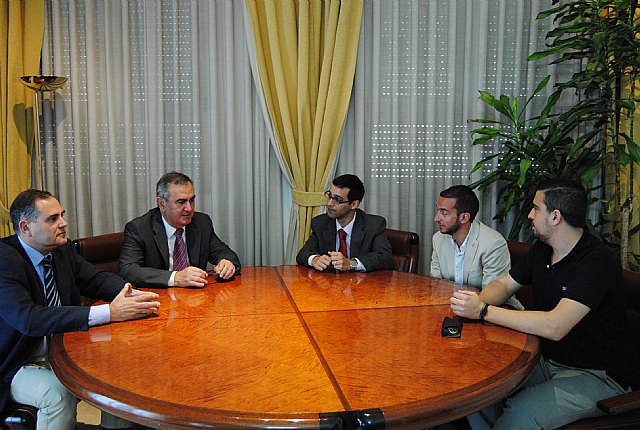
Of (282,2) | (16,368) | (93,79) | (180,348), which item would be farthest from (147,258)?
(282,2)

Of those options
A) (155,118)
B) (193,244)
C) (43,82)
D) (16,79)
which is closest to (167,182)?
(193,244)

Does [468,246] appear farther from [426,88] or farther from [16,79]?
[16,79]

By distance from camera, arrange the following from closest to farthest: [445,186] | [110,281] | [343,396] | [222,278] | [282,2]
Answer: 1. [343,396]
2. [110,281]
3. [222,278]
4. [282,2]
5. [445,186]

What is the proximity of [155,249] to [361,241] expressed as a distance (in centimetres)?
119

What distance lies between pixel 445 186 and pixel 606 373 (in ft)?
7.47

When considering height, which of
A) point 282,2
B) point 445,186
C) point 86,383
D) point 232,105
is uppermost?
point 282,2

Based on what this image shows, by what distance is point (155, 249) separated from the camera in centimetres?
308

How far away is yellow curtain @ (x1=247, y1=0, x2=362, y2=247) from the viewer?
4004 mm

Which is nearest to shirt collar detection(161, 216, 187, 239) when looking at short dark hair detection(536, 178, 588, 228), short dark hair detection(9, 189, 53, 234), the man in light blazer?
short dark hair detection(9, 189, 53, 234)

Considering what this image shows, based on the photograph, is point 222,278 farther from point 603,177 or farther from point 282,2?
point 603,177

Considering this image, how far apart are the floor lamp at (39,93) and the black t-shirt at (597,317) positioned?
10.8 feet

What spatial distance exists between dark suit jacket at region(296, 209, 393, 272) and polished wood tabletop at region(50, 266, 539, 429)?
0.61 metres

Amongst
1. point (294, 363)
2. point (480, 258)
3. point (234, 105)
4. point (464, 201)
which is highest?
point (234, 105)

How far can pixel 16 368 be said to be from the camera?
217 centimetres
